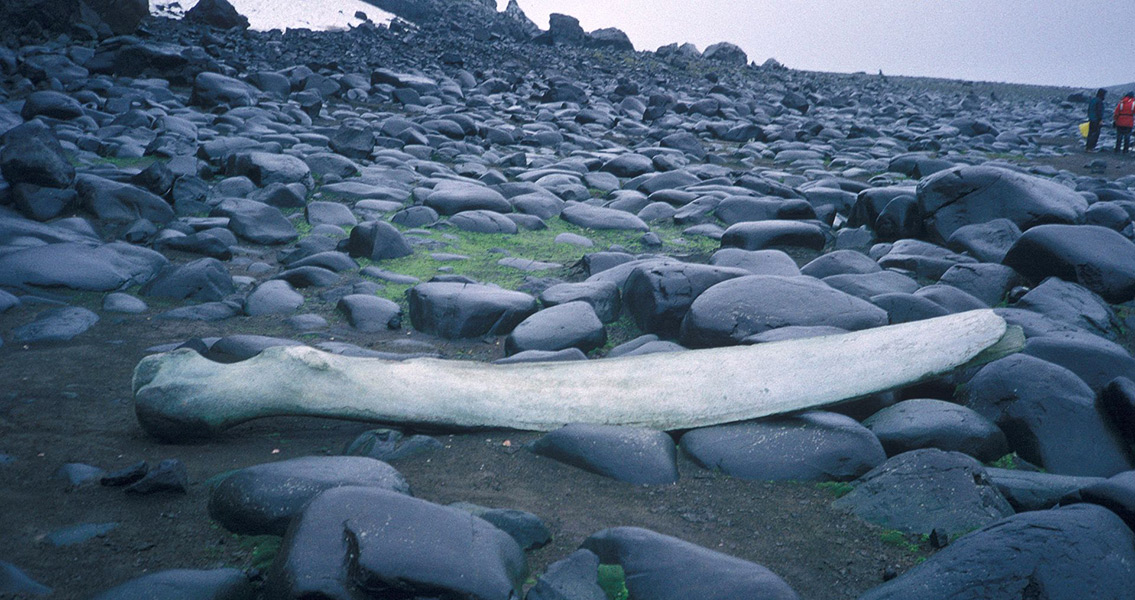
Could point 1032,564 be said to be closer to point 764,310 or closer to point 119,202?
Answer: point 764,310

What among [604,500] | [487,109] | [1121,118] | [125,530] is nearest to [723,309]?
[604,500]

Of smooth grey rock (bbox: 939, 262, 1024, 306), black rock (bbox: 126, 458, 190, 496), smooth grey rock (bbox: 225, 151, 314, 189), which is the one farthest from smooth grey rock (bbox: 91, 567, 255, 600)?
smooth grey rock (bbox: 225, 151, 314, 189)

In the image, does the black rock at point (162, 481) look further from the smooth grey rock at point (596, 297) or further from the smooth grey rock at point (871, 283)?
the smooth grey rock at point (871, 283)

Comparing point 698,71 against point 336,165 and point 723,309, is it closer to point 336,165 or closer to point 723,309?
point 336,165

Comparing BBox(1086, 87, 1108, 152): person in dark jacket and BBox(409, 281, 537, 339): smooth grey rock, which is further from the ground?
BBox(1086, 87, 1108, 152): person in dark jacket

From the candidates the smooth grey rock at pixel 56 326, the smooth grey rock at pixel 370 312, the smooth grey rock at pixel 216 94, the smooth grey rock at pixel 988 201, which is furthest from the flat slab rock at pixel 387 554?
the smooth grey rock at pixel 216 94

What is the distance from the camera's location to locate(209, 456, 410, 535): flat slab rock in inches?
61.1

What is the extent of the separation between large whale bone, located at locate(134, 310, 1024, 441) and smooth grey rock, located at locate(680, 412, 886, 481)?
0.14 ft

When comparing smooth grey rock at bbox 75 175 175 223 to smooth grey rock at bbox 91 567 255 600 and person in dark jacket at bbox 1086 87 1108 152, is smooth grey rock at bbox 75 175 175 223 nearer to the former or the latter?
smooth grey rock at bbox 91 567 255 600

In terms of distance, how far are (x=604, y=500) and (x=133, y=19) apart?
50.4 feet

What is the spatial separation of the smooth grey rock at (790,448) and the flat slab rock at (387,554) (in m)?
0.71

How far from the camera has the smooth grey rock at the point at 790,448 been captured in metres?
1.92

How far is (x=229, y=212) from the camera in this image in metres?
4.35

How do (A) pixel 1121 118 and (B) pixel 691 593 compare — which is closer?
(B) pixel 691 593
